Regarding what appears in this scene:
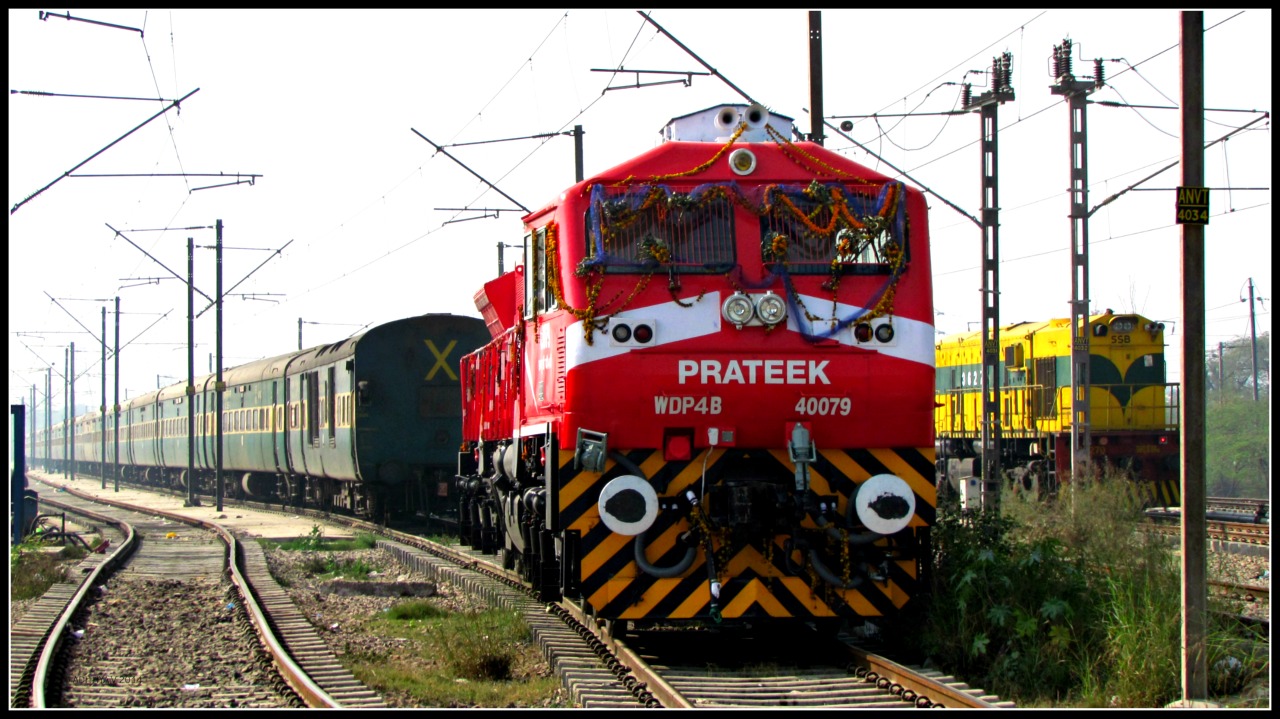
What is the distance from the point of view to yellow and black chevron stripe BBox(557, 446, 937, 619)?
8.98 metres

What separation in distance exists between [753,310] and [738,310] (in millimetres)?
103

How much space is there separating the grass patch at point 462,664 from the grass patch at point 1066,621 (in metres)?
2.72

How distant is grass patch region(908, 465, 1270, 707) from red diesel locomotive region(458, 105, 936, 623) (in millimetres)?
442

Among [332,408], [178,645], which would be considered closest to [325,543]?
[332,408]

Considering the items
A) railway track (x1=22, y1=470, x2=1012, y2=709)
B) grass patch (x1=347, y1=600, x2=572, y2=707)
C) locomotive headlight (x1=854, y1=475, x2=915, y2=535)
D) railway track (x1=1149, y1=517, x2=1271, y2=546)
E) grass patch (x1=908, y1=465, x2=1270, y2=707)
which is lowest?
railway track (x1=1149, y1=517, x2=1271, y2=546)

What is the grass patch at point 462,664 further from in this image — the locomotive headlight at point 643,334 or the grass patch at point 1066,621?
the grass patch at point 1066,621

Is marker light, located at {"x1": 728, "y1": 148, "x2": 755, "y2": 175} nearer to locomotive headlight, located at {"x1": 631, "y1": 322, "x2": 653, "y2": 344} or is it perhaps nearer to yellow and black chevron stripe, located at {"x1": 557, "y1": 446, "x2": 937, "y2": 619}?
locomotive headlight, located at {"x1": 631, "y1": 322, "x2": 653, "y2": 344}

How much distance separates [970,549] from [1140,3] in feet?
14.9

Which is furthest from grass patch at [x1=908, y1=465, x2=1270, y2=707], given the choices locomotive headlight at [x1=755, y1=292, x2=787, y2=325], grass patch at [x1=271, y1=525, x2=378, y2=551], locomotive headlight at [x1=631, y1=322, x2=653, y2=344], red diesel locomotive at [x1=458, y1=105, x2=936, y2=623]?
grass patch at [x1=271, y1=525, x2=378, y2=551]

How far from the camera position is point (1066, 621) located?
28.7 ft

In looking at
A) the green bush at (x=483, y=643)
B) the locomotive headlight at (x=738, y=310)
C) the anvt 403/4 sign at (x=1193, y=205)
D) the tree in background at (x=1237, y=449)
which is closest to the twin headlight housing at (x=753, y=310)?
the locomotive headlight at (x=738, y=310)

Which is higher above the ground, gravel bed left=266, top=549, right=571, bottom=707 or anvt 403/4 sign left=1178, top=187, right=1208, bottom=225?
anvt 403/4 sign left=1178, top=187, right=1208, bottom=225

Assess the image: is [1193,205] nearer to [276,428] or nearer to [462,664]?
[462,664]

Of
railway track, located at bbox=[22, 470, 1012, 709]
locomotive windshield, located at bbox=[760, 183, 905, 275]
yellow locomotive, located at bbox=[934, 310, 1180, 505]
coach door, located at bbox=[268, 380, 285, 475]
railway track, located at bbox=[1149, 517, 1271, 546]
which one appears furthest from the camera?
coach door, located at bbox=[268, 380, 285, 475]
